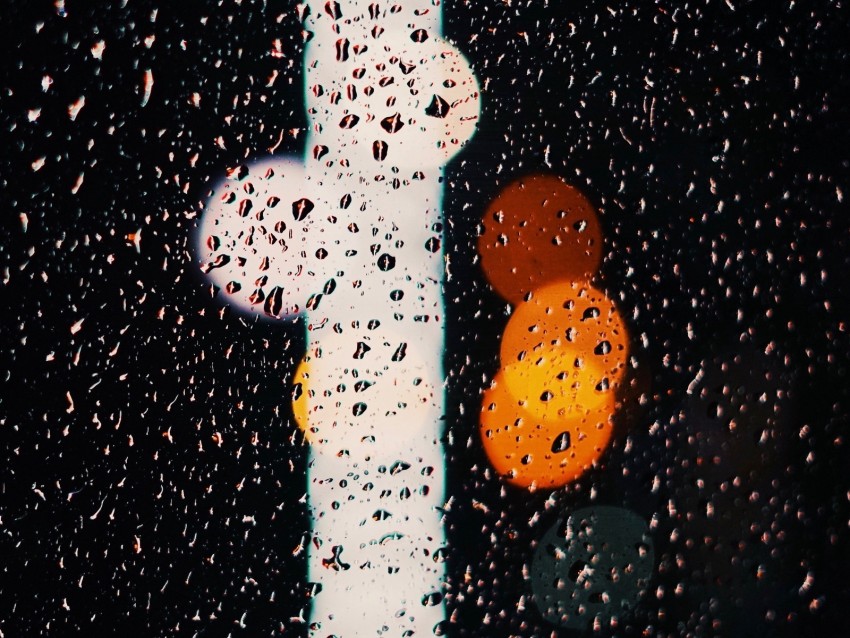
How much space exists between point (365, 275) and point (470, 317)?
14 cm

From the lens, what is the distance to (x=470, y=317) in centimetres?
78

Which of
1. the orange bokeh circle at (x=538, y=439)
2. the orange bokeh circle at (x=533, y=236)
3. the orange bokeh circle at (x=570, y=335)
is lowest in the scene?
the orange bokeh circle at (x=538, y=439)

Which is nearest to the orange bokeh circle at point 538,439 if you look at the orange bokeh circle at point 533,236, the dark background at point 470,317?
the dark background at point 470,317

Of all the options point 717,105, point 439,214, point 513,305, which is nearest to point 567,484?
point 513,305

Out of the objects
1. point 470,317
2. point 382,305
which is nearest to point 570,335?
point 470,317

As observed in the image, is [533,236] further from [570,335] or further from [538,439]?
[538,439]

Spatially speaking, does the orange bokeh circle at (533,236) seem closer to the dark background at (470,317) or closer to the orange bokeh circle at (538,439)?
the dark background at (470,317)

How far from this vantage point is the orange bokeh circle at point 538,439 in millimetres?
719

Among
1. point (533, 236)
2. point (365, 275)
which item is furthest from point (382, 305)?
point (533, 236)

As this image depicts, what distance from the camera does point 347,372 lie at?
798 millimetres

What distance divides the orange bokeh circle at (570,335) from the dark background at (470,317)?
2 cm

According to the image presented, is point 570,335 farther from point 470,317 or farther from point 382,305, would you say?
point 382,305

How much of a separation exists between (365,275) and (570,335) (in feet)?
0.82

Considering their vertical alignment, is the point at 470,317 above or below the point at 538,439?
above
